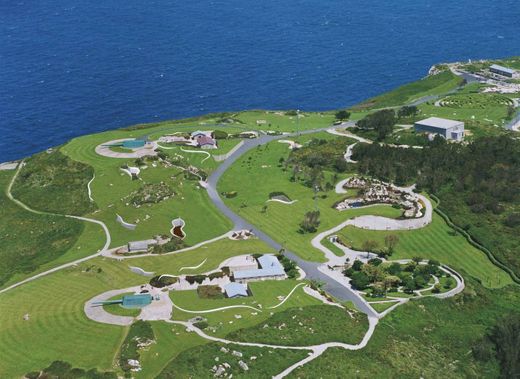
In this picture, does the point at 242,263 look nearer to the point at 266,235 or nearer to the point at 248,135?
the point at 266,235

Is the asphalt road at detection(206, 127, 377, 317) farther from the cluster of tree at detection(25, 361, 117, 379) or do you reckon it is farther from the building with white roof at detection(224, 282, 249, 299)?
the cluster of tree at detection(25, 361, 117, 379)

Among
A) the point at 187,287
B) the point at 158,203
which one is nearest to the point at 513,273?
the point at 187,287

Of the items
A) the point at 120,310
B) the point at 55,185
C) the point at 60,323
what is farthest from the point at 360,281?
the point at 55,185

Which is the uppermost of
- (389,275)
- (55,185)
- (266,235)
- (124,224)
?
(124,224)

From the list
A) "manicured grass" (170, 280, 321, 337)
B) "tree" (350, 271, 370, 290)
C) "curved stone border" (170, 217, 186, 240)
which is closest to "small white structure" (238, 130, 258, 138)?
"curved stone border" (170, 217, 186, 240)

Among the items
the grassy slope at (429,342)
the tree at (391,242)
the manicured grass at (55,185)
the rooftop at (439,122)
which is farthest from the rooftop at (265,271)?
the rooftop at (439,122)

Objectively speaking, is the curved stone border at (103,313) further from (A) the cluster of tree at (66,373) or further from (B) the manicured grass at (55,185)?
(B) the manicured grass at (55,185)
